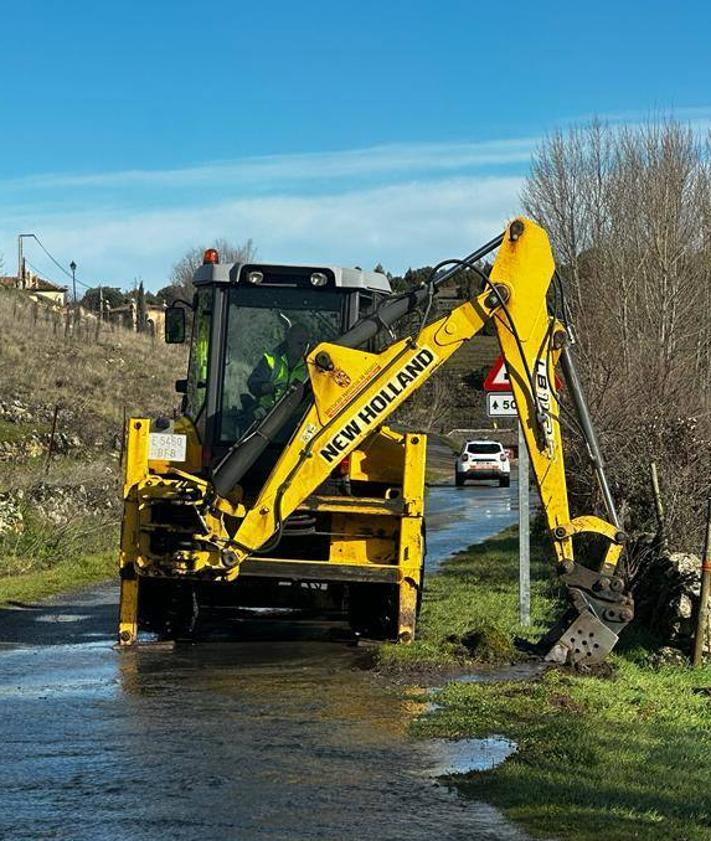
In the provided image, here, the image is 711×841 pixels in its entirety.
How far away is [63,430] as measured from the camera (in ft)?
112

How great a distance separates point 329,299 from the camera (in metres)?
14.1

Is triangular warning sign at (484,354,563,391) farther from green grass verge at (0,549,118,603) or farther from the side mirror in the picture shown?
green grass verge at (0,549,118,603)

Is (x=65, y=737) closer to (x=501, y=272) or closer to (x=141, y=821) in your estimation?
(x=141, y=821)

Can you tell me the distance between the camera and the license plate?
13195 millimetres

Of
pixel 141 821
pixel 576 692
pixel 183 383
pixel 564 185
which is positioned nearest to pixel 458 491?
pixel 564 185

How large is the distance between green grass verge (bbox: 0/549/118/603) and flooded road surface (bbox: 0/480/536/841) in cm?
396

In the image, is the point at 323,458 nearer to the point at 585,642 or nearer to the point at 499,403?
the point at 585,642

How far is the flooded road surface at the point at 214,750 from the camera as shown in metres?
7.13

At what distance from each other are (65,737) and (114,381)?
3509cm

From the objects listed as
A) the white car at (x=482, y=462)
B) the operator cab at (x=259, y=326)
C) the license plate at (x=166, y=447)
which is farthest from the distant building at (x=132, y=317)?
the license plate at (x=166, y=447)

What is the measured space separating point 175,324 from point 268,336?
110cm

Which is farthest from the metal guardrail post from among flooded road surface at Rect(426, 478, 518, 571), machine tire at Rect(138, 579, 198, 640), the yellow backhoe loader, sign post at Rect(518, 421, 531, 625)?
flooded road surface at Rect(426, 478, 518, 571)

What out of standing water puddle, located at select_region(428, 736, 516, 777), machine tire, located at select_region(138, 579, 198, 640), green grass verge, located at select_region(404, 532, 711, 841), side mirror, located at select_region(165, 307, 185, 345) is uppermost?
side mirror, located at select_region(165, 307, 185, 345)

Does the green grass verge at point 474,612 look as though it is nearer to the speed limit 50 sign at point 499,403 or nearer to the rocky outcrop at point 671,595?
the rocky outcrop at point 671,595
